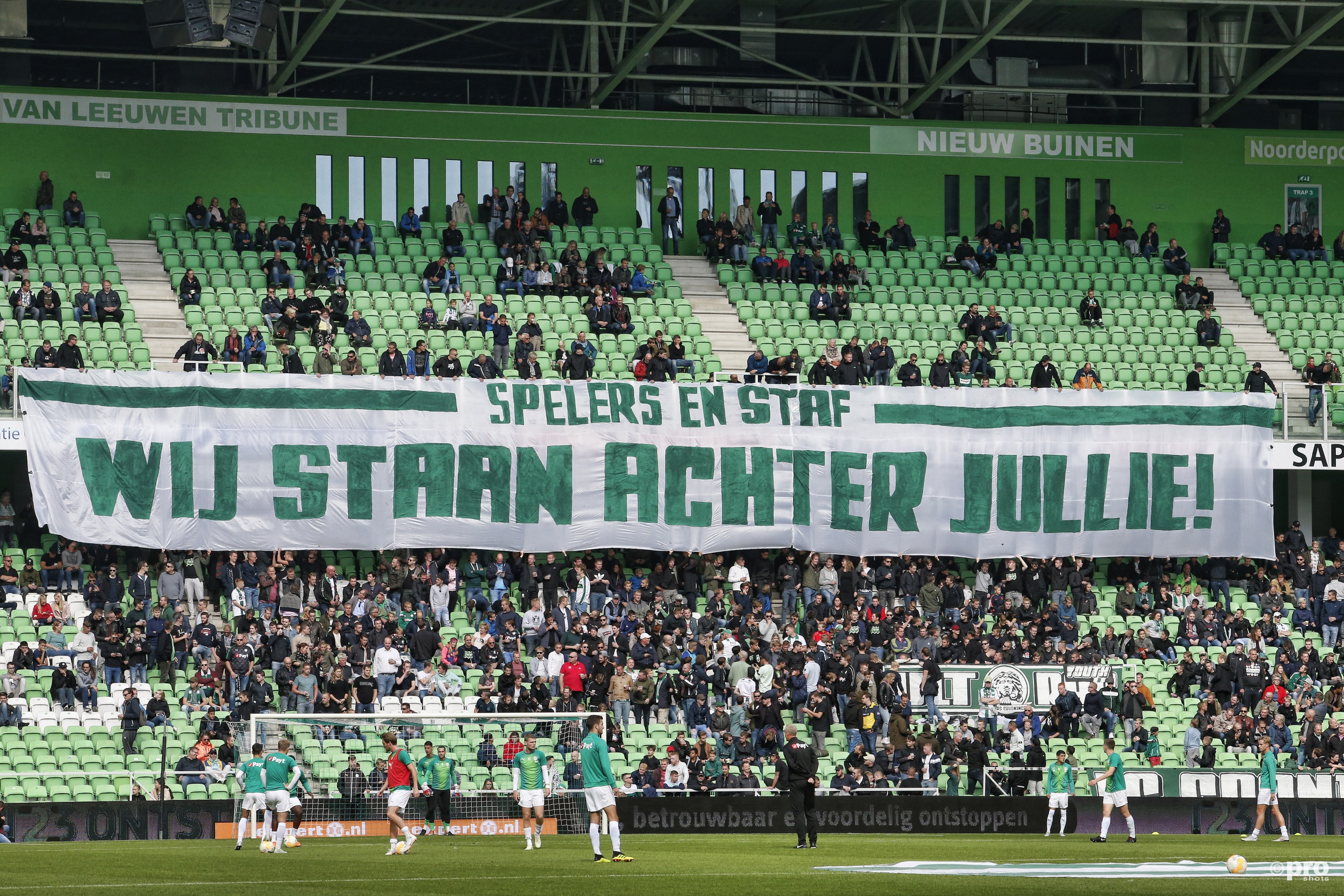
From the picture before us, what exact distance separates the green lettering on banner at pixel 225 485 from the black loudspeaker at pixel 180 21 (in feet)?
23.6

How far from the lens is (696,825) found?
1158 inches

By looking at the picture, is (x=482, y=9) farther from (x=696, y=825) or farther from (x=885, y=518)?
(x=696, y=825)

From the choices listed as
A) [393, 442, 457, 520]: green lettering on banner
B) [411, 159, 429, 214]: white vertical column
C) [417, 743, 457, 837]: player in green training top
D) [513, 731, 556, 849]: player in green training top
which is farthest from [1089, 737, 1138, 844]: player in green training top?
[411, 159, 429, 214]: white vertical column

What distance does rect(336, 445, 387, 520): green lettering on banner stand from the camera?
3581 cm

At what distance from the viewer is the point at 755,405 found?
124 ft

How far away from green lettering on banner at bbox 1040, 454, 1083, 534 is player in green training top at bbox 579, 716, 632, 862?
19354mm

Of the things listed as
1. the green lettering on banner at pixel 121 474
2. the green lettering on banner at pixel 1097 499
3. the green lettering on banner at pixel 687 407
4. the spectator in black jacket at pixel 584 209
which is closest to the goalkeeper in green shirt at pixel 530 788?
the green lettering on banner at pixel 121 474

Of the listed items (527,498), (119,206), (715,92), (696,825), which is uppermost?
(715,92)

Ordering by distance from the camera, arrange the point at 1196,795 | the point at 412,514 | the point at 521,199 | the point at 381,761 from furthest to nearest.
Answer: the point at 521,199 < the point at 412,514 < the point at 1196,795 < the point at 381,761

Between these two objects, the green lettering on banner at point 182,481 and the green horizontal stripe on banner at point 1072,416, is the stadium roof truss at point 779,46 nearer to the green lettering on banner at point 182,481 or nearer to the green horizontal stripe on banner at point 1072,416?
the green horizontal stripe on banner at point 1072,416

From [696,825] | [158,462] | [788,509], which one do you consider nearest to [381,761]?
[696,825]

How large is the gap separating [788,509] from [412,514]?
7148 mm

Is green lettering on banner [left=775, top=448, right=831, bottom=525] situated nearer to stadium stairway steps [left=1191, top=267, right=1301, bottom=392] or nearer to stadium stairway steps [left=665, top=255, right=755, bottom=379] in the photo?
stadium stairway steps [left=665, top=255, right=755, bottom=379]

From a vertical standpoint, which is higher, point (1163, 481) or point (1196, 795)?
point (1163, 481)
